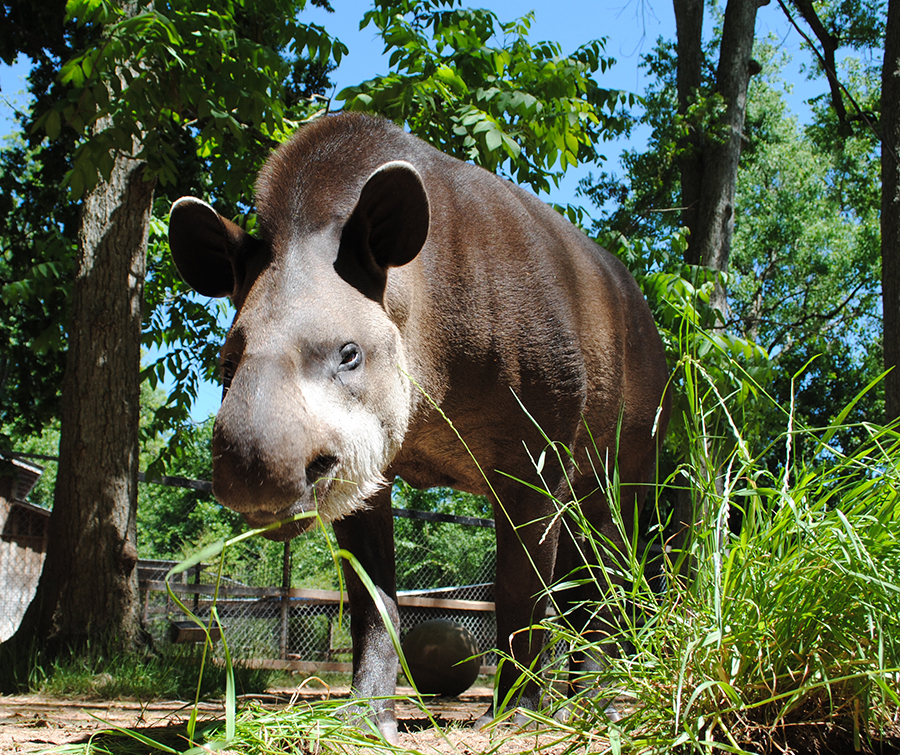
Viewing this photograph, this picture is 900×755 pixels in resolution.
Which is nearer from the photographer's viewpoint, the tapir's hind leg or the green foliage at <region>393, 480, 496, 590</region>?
the tapir's hind leg

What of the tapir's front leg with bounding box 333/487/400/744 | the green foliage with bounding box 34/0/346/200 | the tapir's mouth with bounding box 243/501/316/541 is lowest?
the tapir's front leg with bounding box 333/487/400/744

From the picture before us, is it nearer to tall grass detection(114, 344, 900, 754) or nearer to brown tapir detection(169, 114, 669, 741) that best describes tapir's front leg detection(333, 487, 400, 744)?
brown tapir detection(169, 114, 669, 741)

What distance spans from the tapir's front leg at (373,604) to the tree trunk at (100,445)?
3063 millimetres

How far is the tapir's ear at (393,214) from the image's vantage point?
Result: 9.52 feet

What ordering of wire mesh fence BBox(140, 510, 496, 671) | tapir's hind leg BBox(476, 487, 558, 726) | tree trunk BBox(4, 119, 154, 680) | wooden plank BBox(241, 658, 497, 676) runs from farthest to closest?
1. wire mesh fence BBox(140, 510, 496, 671)
2. wooden plank BBox(241, 658, 497, 676)
3. tree trunk BBox(4, 119, 154, 680)
4. tapir's hind leg BBox(476, 487, 558, 726)

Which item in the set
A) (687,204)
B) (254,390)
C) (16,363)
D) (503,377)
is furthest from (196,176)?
(254,390)

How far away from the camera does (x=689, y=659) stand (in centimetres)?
174

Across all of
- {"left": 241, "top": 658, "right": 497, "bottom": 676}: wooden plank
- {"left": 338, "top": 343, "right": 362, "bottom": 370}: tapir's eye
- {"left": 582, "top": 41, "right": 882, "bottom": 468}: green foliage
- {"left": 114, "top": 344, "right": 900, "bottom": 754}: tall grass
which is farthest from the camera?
{"left": 582, "top": 41, "right": 882, "bottom": 468}: green foliage

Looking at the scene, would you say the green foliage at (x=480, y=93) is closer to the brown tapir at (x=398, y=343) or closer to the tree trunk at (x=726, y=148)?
the brown tapir at (x=398, y=343)

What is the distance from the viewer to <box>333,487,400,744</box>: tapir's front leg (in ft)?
10.3

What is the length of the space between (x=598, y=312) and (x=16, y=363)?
339 inches

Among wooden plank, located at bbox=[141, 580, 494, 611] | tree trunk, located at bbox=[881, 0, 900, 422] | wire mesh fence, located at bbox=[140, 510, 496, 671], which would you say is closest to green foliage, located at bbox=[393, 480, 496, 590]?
wire mesh fence, located at bbox=[140, 510, 496, 671]

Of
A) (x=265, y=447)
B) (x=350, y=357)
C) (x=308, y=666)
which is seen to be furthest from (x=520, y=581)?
(x=308, y=666)

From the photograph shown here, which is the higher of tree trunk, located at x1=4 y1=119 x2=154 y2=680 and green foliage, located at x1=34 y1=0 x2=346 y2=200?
green foliage, located at x1=34 y1=0 x2=346 y2=200
